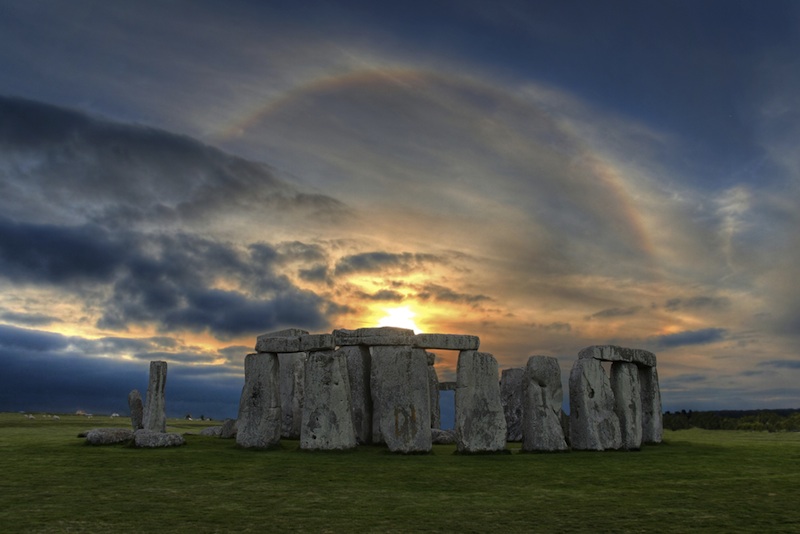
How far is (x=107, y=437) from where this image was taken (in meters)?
19.3

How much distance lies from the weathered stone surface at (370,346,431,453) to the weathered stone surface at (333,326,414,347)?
1.77ft

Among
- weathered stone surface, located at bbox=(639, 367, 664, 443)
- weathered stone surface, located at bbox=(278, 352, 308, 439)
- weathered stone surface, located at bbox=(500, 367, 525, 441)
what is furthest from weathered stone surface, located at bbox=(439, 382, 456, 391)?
weathered stone surface, located at bbox=(639, 367, 664, 443)

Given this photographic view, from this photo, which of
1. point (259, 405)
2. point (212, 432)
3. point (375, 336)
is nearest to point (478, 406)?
point (375, 336)

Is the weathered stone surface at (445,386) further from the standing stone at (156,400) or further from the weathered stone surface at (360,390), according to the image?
the standing stone at (156,400)

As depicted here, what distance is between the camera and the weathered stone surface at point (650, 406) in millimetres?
22484

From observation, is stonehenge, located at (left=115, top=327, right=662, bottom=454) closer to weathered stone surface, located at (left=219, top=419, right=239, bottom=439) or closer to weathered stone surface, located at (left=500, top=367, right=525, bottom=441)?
weathered stone surface, located at (left=500, top=367, right=525, bottom=441)

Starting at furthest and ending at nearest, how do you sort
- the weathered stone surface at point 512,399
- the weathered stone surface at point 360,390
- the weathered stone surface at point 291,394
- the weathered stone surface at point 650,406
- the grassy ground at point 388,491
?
the weathered stone surface at point 512,399 < the weathered stone surface at point 291,394 < the weathered stone surface at point 650,406 < the weathered stone surface at point 360,390 < the grassy ground at point 388,491

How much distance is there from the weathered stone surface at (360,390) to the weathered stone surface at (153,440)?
539cm

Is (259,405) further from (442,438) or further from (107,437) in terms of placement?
(442,438)

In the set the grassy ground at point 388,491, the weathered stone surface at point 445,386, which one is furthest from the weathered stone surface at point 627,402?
the weathered stone surface at point 445,386

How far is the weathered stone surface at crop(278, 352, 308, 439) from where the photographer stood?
2328cm

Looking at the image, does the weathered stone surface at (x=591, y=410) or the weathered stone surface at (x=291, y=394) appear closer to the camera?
the weathered stone surface at (x=591, y=410)

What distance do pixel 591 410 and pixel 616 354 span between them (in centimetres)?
243

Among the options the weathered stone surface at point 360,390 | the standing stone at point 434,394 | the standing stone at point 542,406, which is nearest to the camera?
the standing stone at point 542,406
